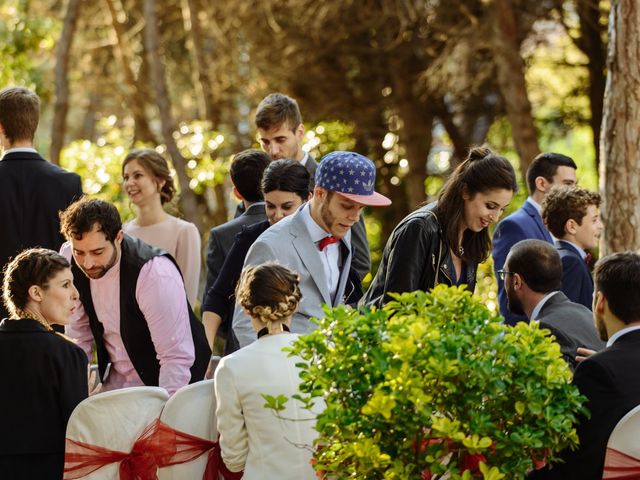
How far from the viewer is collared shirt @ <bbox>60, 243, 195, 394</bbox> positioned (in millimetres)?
5320

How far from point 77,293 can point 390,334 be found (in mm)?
1761

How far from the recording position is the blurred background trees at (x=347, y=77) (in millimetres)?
13648

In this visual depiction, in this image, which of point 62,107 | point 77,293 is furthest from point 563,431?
point 62,107

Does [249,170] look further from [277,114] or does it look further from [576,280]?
[576,280]

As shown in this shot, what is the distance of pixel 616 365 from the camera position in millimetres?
4207

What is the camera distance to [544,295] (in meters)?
5.61

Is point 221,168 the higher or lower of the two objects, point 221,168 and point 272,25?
the lower

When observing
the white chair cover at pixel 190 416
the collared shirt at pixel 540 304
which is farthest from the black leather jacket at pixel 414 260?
the white chair cover at pixel 190 416

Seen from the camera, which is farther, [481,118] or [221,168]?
[481,118]

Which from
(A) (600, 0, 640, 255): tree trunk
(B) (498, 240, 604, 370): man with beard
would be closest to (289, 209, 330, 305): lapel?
(B) (498, 240, 604, 370): man with beard

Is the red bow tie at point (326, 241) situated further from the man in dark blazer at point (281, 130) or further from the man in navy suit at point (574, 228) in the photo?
the man in navy suit at point (574, 228)

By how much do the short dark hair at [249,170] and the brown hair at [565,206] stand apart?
5.42 feet

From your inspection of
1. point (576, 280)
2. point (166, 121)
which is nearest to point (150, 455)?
point (576, 280)

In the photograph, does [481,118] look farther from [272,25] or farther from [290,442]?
[290,442]
